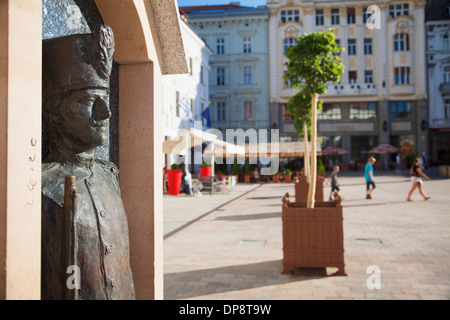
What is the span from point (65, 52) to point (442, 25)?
43.4 m

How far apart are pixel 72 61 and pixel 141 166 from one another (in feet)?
2.70

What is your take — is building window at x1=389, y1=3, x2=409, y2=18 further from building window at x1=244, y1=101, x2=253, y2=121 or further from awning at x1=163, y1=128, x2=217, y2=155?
awning at x1=163, y1=128, x2=217, y2=155

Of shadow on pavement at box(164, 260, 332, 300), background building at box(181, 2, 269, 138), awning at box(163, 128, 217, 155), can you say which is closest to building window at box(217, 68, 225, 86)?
background building at box(181, 2, 269, 138)

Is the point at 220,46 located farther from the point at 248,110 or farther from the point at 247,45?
the point at 248,110

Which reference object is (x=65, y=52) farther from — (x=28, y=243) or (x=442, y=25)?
(x=442, y=25)

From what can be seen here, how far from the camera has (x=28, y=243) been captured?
130cm

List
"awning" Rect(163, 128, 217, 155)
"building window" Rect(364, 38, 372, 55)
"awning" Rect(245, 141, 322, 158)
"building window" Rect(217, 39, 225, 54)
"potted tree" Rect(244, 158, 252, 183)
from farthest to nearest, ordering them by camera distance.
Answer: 1. "building window" Rect(217, 39, 225, 54)
2. "building window" Rect(364, 38, 372, 55)
3. "potted tree" Rect(244, 158, 252, 183)
4. "awning" Rect(245, 141, 322, 158)
5. "awning" Rect(163, 128, 217, 155)

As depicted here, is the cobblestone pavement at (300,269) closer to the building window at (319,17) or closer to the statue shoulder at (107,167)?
the statue shoulder at (107,167)

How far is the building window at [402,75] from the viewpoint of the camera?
124 ft

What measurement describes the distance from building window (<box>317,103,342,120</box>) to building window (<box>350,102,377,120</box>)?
3.98ft

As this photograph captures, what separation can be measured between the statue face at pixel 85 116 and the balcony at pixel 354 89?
123ft

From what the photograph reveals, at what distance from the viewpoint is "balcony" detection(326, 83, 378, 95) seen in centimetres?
3750

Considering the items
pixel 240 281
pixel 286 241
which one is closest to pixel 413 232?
pixel 286 241

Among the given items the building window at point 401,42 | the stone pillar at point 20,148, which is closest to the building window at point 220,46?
the building window at point 401,42
